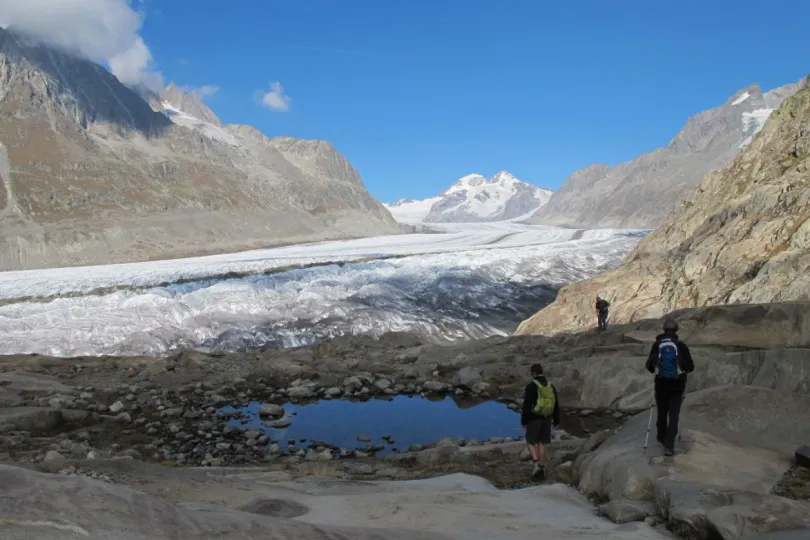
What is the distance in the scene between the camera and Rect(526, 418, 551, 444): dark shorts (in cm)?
928

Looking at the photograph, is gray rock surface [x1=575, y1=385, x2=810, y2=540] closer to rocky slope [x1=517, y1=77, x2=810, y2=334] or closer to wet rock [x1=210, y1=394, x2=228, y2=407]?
wet rock [x1=210, y1=394, x2=228, y2=407]

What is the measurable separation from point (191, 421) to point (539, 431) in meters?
9.20

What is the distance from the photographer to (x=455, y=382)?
18250mm

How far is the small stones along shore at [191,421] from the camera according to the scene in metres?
12.0

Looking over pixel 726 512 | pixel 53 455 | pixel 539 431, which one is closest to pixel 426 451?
pixel 539 431

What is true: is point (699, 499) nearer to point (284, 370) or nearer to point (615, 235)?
point (284, 370)

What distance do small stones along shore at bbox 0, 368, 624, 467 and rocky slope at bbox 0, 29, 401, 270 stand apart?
9254 cm

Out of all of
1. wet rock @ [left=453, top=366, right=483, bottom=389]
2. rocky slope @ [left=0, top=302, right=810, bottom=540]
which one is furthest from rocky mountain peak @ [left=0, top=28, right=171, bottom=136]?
wet rock @ [left=453, top=366, right=483, bottom=389]

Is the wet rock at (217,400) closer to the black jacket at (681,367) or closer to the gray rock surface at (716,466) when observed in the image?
the gray rock surface at (716,466)

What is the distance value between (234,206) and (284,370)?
14195 centimetres

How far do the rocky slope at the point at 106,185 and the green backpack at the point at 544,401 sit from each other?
340ft

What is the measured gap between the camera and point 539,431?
9.28 metres

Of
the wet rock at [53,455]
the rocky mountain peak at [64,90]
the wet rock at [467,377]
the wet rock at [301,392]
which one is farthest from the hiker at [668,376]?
the rocky mountain peak at [64,90]

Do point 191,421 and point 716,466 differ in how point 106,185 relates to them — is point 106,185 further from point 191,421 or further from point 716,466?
point 716,466
